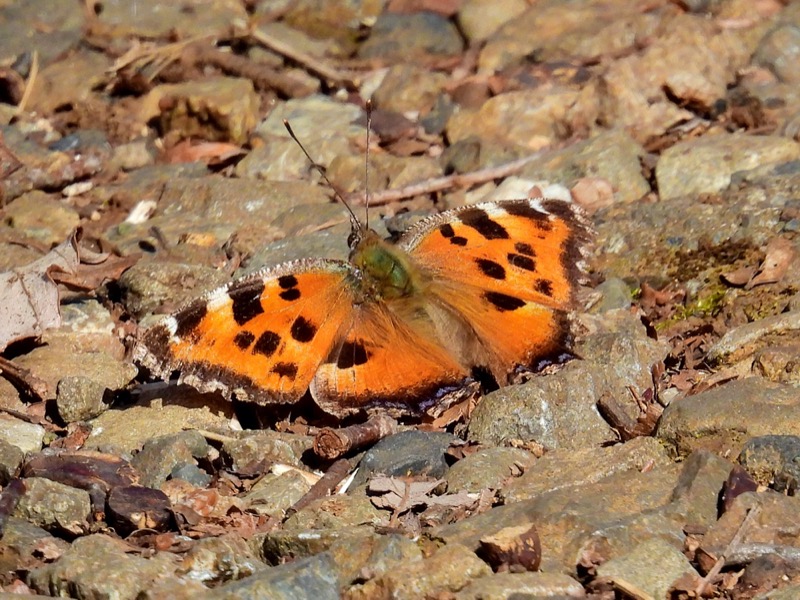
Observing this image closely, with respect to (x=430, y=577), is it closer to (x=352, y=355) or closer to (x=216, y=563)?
(x=216, y=563)

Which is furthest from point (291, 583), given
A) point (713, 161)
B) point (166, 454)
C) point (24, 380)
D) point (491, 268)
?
point (713, 161)

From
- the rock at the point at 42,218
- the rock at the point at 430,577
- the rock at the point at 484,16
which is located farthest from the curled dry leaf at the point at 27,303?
the rock at the point at 484,16

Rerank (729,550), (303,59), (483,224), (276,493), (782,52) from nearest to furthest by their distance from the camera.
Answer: (729,550) → (276,493) → (483,224) → (782,52) → (303,59)

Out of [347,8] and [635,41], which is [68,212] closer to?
[347,8]

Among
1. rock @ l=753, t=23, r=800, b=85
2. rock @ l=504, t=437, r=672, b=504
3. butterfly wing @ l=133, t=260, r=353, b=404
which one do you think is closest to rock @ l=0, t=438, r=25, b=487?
butterfly wing @ l=133, t=260, r=353, b=404

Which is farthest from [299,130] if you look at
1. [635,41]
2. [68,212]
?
[635,41]
